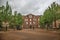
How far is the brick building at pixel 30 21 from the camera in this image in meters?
4.37

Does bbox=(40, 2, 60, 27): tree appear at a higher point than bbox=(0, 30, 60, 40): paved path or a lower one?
higher

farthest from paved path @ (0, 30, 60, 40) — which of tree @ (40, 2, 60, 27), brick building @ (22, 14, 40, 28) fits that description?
tree @ (40, 2, 60, 27)

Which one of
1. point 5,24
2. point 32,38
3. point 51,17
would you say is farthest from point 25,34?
point 51,17

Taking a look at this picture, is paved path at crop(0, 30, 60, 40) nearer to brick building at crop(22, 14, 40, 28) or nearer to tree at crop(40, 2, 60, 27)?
brick building at crop(22, 14, 40, 28)

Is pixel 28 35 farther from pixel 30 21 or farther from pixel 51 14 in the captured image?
pixel 51 14

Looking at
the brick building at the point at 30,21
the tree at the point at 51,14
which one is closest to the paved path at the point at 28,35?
the brick building at the point at 30,21

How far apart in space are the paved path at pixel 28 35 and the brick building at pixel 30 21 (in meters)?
0.17

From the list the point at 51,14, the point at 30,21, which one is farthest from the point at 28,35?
the point at 51,14

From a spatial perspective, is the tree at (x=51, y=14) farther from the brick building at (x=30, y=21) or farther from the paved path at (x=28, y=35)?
the paved path at (x=28, y=35)

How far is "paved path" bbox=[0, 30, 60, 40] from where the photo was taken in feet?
13.1

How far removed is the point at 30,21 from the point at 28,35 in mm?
501

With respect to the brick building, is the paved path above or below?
below

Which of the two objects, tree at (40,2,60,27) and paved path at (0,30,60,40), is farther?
tree at (40,2,60,27)

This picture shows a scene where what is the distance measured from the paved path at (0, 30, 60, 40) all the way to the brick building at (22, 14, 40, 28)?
0.17m
